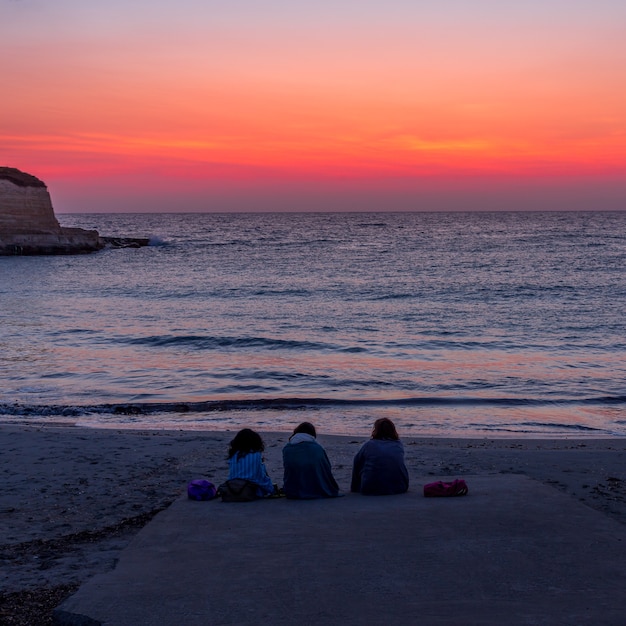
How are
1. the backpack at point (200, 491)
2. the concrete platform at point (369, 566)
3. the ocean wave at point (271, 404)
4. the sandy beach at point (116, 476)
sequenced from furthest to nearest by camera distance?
the ocean wave at point (271, 404) → the backpack at point (200, 491) → the sandy beach at point (116, 476) → the concrete platform at point (369, 566)

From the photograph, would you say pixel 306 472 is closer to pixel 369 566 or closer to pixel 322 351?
pixel 369 566

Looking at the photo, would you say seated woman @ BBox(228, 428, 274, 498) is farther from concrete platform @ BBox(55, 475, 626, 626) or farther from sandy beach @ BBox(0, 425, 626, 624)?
sandy beach @ BBox(0, 425, 626, 624)

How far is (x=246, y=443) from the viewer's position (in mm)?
8602

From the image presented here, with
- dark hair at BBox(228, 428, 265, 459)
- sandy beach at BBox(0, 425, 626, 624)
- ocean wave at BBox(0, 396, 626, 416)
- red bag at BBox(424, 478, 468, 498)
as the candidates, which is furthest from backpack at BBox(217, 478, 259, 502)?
ocean wave at BBox(0, 396, 626, 416)

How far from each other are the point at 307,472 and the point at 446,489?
1.60m

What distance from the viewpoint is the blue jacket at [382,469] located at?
8.73 metres

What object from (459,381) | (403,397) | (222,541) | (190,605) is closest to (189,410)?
(403,397)

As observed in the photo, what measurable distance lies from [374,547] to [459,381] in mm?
12825

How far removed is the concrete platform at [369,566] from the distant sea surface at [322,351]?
22.8ft

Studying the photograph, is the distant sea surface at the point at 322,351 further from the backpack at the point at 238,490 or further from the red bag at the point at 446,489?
the backpack at the point at 238,490

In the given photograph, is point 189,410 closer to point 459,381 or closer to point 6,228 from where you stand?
point 459,381

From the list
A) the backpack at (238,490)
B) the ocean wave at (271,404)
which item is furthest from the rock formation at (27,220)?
the backpack at (238,490)

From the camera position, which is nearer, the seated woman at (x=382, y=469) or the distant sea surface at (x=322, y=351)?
the seated woman at (x=382, y=469)

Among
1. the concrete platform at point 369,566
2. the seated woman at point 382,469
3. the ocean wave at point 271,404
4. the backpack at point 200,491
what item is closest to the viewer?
the concrete platform at point 369,566
